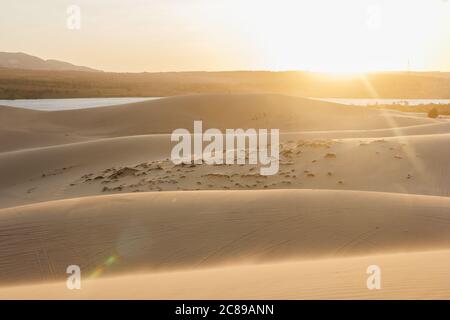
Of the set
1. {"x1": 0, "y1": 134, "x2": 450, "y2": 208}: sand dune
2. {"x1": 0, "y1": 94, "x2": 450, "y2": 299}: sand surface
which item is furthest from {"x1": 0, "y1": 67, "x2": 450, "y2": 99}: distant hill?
{"x1": 0, "y1": 94, "x2": 450, "y2": 299}: sand surface

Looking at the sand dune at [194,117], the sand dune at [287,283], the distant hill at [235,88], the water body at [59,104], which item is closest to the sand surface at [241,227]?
the sand dune at [287,283]

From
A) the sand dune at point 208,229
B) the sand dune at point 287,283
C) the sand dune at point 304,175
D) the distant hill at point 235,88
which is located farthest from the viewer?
the distant hill at point 235,88

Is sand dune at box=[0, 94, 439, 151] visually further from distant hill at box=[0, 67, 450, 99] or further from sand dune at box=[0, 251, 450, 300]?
distant hill at box=[0, 67, 450, 99]

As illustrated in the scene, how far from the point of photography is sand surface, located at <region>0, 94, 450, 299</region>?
15.5ft

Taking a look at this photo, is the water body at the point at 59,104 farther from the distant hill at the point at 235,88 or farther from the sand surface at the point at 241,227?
the sand surface at the point at 241,227

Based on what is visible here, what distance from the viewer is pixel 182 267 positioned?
6.30 metres

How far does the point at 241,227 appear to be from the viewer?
288 inches

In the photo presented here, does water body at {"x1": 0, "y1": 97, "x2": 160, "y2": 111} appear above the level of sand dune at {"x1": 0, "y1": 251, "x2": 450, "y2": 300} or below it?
above

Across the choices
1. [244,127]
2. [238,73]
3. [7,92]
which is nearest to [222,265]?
[244,127]

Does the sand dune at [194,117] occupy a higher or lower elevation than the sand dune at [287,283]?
higher

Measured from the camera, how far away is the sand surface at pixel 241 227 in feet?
15.5

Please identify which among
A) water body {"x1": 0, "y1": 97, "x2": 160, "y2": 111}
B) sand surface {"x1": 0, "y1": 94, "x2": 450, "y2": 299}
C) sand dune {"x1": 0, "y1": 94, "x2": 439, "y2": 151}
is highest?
water body {"x1": 0, "y1": 97, "x2": 160, "y2": 111}

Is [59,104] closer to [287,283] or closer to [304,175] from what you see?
[304,175]
